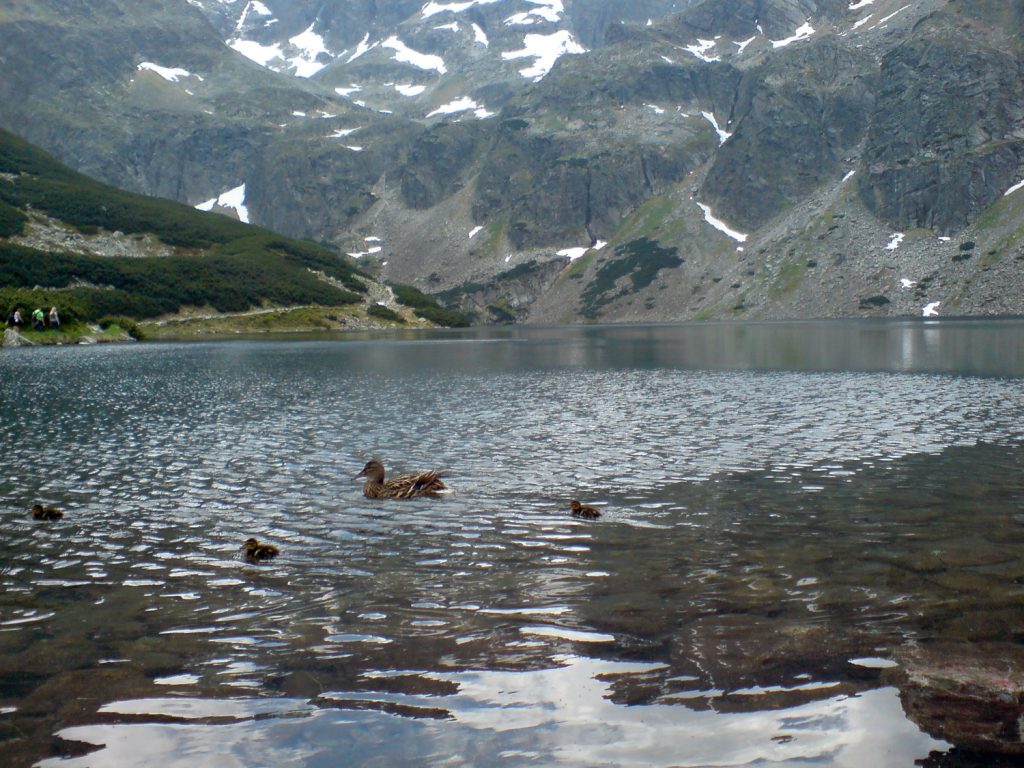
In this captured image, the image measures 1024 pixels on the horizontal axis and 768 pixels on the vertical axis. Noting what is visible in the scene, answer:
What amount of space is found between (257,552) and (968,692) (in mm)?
11041

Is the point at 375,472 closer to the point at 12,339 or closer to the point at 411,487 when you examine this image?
the point at 411,487

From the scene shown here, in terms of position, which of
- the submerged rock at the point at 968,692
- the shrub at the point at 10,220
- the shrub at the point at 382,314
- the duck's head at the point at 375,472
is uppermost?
the shrub at the point at 10,220

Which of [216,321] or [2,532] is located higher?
[216,321]

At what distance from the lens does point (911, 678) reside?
8992 mm

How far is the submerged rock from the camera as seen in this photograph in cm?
→ 774

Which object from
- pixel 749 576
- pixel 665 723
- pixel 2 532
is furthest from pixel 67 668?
pixel 749 576

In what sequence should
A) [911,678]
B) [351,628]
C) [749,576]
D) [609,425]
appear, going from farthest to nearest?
1. [609,425]
2. [749,576]
3. [351,628]
4. [911,678]

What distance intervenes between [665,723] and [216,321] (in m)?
162

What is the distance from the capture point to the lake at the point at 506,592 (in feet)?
26.7

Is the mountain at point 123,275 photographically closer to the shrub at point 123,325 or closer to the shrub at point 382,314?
the shrub at point 382,314

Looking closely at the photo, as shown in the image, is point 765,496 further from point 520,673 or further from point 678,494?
point 520,673

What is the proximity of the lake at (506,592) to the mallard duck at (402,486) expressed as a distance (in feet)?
1.37

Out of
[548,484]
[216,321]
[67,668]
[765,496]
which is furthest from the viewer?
[216,321]

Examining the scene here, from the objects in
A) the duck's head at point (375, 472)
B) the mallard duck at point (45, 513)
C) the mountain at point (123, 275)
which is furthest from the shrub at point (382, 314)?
the mallard duck at point (45, 513)
